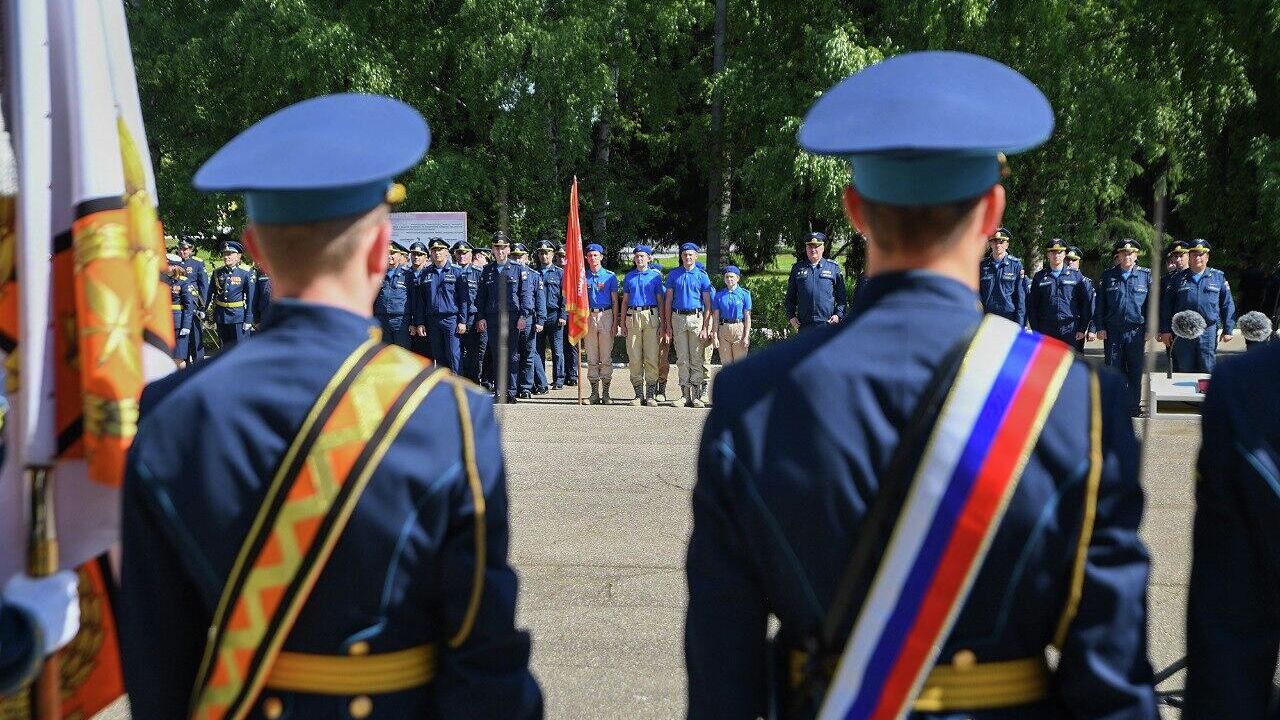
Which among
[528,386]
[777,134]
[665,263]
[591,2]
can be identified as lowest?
[665,263]

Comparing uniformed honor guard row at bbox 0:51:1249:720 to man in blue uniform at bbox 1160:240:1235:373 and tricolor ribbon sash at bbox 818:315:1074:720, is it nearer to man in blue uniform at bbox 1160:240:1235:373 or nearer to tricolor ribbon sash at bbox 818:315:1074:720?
tricolor ribbon sash at bbox 818:315:1074:720

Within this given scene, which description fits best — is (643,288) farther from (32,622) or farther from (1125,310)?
(32,622)

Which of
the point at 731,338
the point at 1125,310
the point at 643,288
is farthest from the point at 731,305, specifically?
the point at 1125,310

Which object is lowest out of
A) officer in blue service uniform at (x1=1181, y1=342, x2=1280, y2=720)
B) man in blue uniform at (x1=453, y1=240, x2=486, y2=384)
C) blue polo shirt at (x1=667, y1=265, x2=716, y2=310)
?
man in blue uniform at (x1=453, y1=240, x2=486, y2=384)

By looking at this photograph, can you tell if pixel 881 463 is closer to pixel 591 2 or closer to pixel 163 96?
pixel 591 2

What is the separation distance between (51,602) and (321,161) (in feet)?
3.68

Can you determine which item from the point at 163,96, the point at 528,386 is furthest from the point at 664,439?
the point at 163,96

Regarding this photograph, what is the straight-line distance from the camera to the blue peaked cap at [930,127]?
1932 mm

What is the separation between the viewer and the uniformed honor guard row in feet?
6.48

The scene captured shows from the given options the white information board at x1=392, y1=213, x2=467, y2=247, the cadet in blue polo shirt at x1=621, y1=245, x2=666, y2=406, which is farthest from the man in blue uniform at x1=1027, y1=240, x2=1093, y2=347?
the white information board at x1=392, y1=213, x2=467, y2=247

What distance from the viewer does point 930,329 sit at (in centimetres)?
201

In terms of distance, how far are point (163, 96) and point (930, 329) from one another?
30.5 metres

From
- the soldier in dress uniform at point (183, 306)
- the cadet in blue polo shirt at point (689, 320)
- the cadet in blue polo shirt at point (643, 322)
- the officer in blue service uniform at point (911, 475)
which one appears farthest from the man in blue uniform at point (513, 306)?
the officer in blue service uniform at point (911, 475)

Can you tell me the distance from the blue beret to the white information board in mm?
19134
